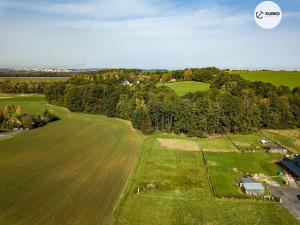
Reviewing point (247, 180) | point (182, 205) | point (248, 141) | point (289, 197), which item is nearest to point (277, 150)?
point (248, 141)

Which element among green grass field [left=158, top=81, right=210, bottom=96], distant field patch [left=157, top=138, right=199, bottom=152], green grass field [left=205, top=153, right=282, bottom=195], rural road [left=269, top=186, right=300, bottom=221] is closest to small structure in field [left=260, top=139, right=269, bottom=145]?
green grass field [left=205, top=153, right=282, bottom=195]

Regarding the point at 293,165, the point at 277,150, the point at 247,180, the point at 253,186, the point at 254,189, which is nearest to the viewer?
the point at 254,189

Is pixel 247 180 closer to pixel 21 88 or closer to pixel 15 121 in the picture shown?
pixel 15 121

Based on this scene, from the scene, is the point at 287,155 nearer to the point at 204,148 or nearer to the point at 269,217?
the point at 204,148

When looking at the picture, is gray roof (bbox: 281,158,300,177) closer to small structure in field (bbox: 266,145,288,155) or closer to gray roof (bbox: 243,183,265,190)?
small structure in field (bbox: 266,145,288,155)

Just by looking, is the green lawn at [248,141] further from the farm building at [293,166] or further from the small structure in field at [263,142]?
the farm building at [293,166]

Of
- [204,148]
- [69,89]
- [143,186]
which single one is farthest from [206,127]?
[69,89]

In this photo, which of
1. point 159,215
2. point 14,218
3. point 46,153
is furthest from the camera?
point 46,153
